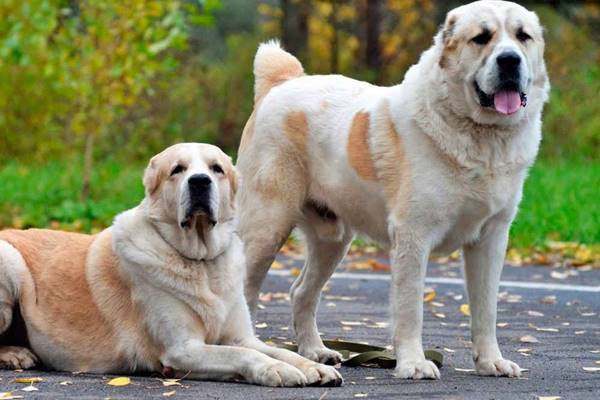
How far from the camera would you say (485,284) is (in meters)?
5.90

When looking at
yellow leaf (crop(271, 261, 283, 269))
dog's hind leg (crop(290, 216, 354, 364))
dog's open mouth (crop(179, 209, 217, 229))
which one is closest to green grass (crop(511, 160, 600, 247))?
yellow leaf (crop(271, 261, 283, 269))

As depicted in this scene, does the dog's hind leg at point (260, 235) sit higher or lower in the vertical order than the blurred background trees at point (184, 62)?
lower

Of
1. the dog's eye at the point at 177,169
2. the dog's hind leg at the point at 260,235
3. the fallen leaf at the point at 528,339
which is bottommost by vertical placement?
the fallen leaf at the point at 528,339

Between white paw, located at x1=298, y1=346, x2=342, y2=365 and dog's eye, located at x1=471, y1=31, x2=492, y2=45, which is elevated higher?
dog's eye, located at x1=471, y1=31, x2=492, y2=45

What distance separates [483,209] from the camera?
223 inches

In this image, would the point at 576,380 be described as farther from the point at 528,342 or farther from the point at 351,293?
the point at 351,293

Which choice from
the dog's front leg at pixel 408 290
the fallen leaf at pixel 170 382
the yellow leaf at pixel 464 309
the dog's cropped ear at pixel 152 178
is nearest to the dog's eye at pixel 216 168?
the dog's cropped ear at pixel 152 178

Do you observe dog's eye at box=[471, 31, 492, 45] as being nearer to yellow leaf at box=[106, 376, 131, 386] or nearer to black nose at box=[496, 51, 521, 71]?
black nose at box=[496, 51, 521, 71]

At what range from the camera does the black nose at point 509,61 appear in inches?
217

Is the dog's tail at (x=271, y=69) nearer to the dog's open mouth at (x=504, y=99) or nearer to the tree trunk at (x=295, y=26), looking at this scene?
the dog's open mouth at (x=504, y=99)

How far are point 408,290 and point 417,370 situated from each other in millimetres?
372

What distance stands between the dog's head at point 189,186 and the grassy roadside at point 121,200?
6214 mm

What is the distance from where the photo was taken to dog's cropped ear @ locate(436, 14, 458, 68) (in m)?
5.75

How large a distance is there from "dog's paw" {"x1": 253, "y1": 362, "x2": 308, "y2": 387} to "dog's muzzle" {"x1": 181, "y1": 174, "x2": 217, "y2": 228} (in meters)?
0.76
